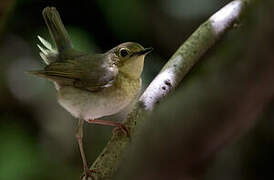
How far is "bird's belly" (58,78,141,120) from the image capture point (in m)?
2.48

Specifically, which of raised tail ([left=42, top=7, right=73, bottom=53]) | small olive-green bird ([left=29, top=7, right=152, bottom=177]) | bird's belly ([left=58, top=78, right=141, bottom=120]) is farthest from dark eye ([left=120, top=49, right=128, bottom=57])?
raised tail ([left=42, top=7, right=73, bottom=53])

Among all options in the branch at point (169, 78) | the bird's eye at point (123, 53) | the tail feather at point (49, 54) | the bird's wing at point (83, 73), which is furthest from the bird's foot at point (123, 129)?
the tail feather at point (49, 54)

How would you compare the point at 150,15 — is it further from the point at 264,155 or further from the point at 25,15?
the point at 264,155

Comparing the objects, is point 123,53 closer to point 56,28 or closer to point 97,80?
point 97,80

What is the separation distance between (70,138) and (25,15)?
151cm

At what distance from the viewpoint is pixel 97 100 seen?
8.19ft

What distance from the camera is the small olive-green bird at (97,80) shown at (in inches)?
98.6

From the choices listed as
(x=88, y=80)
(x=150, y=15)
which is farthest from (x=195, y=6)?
(x=88, y=80)

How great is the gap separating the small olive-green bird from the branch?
217 mm

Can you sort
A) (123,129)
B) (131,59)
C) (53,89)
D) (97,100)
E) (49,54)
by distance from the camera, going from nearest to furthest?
(123,129) → (97,100) → (131,59) → (49,54) → (53,89)

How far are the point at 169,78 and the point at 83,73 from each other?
66 cm

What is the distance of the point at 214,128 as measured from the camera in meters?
0.68

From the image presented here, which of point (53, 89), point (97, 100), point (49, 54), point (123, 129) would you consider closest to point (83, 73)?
point (97, 100)

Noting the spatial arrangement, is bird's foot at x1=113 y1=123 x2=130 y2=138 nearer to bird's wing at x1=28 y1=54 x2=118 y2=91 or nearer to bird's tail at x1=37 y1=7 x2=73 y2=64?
bird's wing at x1=28 y1=54 x2=118 y2=91
